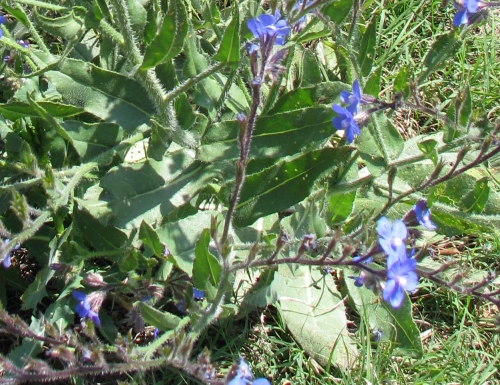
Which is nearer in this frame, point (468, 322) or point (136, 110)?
point (136, 110)

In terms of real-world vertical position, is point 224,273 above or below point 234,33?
below

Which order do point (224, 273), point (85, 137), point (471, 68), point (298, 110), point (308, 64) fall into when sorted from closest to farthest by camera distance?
point (224, 273) < point (298, 110) < point (85, 137) < point (308, 64) < point (471, 68)

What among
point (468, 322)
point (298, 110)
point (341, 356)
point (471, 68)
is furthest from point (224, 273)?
point (471, 68)

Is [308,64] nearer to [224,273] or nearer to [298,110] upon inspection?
[298,110]

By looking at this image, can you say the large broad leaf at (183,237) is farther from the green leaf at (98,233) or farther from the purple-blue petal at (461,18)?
the purple-blue petal at (461,18)

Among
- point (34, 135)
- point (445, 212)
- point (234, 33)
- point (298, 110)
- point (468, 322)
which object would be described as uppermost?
point (234, 33)

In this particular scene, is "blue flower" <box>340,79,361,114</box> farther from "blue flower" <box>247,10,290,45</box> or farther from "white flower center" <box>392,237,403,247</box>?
"white flower center" <box>392,237,403,247</box>

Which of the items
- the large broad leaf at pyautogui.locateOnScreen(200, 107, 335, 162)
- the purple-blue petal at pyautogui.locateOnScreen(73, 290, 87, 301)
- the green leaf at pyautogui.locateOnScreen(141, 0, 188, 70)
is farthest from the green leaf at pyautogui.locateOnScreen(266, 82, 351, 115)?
the purple-blue petal at pyautogui.locateOnScreen(73, 290, 87, 301)
